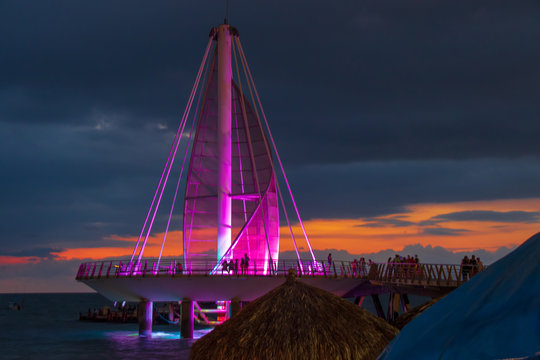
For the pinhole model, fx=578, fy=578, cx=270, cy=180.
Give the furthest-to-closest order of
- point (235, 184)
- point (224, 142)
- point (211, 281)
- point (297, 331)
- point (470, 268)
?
point (235, 184)
point (224, 142)
point (211, 281)
point (470, 268)
point (297, 331)

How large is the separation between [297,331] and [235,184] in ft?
115

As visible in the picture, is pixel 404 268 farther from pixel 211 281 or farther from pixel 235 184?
pixel 235 184

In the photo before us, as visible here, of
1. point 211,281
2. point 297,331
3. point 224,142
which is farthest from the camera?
point 224,142

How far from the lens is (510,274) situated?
357cm

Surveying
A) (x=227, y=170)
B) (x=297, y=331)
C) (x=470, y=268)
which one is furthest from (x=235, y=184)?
(x=297, y=331)

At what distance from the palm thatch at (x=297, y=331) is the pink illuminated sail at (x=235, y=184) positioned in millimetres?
30094

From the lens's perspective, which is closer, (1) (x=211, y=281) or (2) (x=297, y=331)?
(2) (x=297, y=331)

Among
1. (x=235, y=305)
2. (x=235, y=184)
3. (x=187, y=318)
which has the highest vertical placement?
(x=235, y=184)

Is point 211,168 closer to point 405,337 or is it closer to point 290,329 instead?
point 290,329

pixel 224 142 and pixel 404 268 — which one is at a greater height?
pixel 224 142

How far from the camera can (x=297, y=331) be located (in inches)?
520

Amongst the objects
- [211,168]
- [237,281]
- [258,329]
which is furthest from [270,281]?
[258,329]

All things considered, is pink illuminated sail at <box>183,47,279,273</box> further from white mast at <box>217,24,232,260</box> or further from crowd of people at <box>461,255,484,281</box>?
crowd of people at <box>461,255,484,281</box>

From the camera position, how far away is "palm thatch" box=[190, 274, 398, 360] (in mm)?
13008
